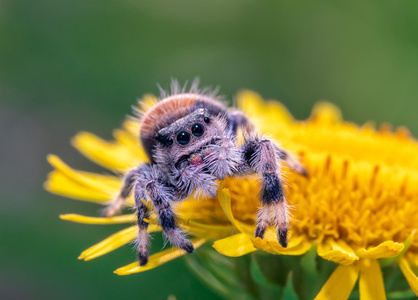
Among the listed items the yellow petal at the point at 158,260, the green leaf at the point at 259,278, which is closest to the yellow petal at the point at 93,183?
the yellow petal at the point at 158,260

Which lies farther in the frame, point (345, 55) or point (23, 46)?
point (345, 55)

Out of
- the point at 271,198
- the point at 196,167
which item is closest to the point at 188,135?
the point at 196,167

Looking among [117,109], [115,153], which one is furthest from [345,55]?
[115,153]

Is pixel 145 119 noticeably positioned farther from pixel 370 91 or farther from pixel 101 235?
pixel 370 91

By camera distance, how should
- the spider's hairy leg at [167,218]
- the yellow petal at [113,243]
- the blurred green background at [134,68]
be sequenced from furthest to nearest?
1. the blurred green background at [134,68]
2. the yellow petal at [113,243]
3. the spider's hairy leg at [167,218]

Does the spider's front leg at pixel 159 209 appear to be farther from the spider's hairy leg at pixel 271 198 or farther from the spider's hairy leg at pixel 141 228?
the spider's hairy leg at pixel 271 198

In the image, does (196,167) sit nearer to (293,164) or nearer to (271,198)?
(271,198)
